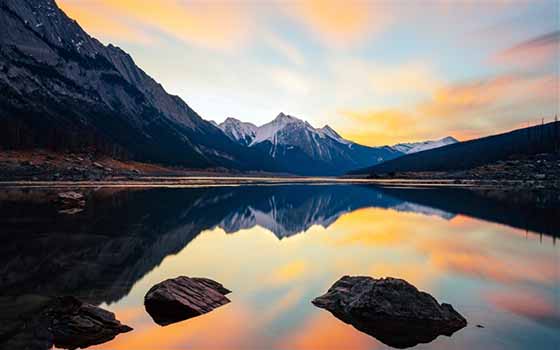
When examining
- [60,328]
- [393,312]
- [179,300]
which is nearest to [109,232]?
[179,300]

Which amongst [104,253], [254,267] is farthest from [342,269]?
[104,253]

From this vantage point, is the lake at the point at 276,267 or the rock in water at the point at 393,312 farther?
the rock in water at the point at 393,312

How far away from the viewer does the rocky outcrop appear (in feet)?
42.3

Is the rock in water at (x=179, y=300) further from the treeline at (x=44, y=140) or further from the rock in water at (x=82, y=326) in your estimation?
the treeline at (x=44, y=140)

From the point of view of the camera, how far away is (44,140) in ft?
541

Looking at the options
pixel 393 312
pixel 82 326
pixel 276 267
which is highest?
pixel 82 326

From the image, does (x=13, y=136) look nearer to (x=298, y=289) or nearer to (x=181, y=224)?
(x=181, y=224)

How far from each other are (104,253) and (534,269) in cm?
2755

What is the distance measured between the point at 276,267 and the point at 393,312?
1035 centimetres

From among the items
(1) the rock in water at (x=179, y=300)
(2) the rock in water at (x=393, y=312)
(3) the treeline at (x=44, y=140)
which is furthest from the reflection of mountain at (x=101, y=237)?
(3) the treeline at (x=44, y=140)

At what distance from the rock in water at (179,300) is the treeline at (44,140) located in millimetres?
155425

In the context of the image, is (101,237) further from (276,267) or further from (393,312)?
(393,312)

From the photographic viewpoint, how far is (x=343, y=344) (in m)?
13.9

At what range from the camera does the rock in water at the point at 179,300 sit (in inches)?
642
